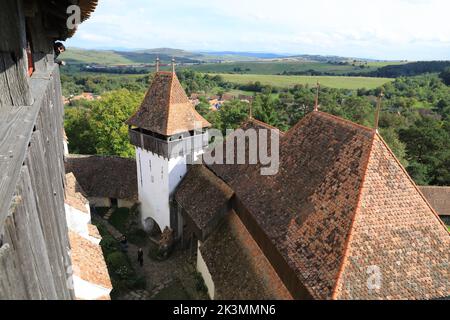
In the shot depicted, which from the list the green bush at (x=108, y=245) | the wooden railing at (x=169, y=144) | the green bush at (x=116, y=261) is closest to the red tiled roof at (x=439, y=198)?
the wooden railing at (x=169, y=144)

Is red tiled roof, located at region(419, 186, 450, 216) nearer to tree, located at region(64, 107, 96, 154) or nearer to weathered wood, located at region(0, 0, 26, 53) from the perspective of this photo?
tree, located at region(64, 107, 96, 154)

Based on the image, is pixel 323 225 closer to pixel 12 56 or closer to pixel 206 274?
pixel 206 274

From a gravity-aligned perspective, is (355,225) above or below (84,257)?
above

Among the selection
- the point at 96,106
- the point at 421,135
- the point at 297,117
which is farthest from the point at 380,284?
the point at 297,117

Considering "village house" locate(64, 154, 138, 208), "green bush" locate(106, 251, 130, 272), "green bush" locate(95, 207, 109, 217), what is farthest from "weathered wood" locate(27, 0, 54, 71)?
"green bush" locate(95, 207, 109, 217)

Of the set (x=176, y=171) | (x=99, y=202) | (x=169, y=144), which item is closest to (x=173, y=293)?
(x=176, y=171)

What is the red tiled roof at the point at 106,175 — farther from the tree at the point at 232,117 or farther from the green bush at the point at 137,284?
the tree at the point at 232,117

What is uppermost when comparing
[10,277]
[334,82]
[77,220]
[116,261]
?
[10,277]
